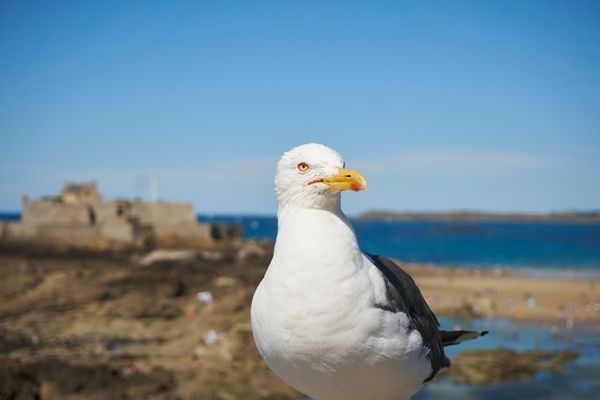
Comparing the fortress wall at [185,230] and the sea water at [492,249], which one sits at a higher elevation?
the fortress wall at [185,230]

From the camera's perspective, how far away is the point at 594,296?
2450cm

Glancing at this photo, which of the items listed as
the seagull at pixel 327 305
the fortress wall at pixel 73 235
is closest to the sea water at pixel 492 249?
the fortress wall at pixel 73 235

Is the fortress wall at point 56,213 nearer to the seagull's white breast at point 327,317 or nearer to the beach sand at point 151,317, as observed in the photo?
the beach sand at point 151,317

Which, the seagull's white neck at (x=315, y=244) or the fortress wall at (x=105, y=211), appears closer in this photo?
the seagull's white neck at (x=315, y=244)

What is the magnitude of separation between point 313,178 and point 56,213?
106 feet

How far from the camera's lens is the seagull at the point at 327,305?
121 inches

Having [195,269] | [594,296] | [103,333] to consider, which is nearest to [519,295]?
[594,296]

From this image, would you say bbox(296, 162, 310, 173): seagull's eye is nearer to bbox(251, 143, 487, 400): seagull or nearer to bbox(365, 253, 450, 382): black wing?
bbox(251, 143, 487, 400): seagull

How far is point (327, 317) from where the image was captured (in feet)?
10.0

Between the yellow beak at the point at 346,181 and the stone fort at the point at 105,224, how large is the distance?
2946 cm

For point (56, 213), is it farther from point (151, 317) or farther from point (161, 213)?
point (151, 317)

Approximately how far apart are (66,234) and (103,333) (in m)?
16.5

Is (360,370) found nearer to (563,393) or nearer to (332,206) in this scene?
(332,206)

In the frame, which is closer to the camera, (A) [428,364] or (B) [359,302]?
(B) [359,302]
